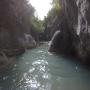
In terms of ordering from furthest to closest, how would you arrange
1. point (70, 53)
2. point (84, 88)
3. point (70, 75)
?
point (70, 53) < point (70, 75) < point (84, 88)

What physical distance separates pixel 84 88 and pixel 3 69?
19.2 ft

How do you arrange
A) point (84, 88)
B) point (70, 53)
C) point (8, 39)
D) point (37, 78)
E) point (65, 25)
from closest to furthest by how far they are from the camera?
1. point (84, 88)
2. point (37, 78)
3. point (8, 39)
4. point (70, 53)
5. point (65, 25)

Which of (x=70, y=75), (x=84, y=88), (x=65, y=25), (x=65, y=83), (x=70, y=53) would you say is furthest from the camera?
(x=65, y=25)

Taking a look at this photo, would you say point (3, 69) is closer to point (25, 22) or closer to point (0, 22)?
point (0, 22)

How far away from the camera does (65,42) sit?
68.8 ft

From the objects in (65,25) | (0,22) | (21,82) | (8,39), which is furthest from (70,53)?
(21,82)

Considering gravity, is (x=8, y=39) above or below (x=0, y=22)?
below

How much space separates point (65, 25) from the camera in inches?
876

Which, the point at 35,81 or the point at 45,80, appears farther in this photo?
the point at 45,80

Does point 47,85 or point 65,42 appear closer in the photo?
point 47,85

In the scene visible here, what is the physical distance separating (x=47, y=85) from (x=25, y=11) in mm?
23153

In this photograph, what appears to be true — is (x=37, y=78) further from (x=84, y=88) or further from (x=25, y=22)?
(x=25, y=22)

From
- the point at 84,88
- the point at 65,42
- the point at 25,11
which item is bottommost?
the point at 84,88

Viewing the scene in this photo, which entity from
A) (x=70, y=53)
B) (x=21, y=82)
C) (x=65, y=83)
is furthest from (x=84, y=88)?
(x=70, y=53)
